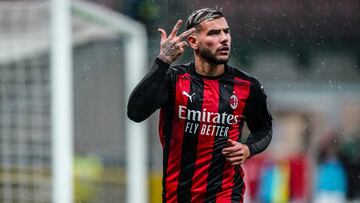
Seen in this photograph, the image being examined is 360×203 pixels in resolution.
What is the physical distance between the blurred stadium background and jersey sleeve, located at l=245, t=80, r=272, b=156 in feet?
18.1

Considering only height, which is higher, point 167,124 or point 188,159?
point 167,124

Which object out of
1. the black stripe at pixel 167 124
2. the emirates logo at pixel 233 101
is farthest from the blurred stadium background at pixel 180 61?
the emirates logo at pixel 233 101

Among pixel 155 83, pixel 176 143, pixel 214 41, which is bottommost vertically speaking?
pixel 176 143

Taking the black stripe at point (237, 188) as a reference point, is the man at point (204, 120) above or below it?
above

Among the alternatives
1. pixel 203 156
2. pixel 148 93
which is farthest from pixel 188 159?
pixel 148 93

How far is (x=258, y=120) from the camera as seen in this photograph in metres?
6.11

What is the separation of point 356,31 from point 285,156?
13.9 ft

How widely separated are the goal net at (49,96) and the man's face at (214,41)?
18.6 ft

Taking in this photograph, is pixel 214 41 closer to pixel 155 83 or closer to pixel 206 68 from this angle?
pixel 206 68

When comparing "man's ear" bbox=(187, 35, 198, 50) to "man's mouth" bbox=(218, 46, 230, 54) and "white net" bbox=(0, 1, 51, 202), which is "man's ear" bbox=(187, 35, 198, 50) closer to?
"man's mouth" bbox=(218, 46, 230, 54)

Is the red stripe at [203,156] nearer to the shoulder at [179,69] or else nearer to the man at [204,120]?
the man at [204,120]

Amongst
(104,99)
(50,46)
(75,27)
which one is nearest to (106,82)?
(104,99)

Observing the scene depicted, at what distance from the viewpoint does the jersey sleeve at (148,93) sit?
5.62 metres

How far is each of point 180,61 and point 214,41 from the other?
8.75 m
